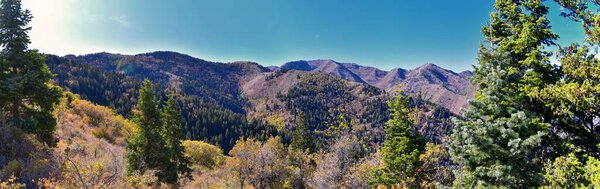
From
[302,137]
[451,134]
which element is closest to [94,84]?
[302,137]

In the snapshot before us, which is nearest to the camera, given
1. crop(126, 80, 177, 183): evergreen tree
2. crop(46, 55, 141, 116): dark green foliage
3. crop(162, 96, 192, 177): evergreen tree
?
crop(126, 80, 177, 183): evergreen tree

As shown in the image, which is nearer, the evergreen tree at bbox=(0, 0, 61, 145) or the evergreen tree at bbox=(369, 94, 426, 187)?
the evergreen tree at bbox=(0, 0, 61, 145)

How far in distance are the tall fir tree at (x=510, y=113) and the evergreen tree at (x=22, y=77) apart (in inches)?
856

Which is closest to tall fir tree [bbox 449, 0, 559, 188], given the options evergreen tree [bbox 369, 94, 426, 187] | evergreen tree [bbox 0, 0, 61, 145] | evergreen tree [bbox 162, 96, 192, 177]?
evergreen tree [bbox 369, 94, 426, 187]

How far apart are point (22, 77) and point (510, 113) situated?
78.9 ft

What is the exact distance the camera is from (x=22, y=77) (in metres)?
17.8

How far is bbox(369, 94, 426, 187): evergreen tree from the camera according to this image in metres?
23.3

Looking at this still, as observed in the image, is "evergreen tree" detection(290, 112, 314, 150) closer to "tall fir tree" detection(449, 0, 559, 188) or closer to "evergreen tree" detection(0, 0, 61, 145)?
"evergreen tree" detection(0, 0, 61, 145)

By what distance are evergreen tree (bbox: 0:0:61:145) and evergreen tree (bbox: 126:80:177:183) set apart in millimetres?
5878

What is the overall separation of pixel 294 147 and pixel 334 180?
27978 millimetres

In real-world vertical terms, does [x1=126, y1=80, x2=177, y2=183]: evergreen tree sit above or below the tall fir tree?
below

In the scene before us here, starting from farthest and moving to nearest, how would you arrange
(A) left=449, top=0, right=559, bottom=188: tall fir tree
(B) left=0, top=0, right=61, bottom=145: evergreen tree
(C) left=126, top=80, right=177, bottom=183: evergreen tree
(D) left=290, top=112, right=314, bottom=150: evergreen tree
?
(D) left=290, top=112, right=314, bottom=150: evergreen tree → (C) left=126, top=80, right=177, bottom=183: evergreen tree → (B) left=0, top=0, right=61, bottom=145: evergreen tree → (A) left=449, top=0, right=559, bottom=188: tall fir tree

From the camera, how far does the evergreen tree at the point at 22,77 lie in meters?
17.8

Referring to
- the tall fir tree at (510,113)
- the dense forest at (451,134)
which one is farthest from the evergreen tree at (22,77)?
the tall fir tree at (510,113)
